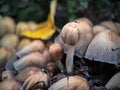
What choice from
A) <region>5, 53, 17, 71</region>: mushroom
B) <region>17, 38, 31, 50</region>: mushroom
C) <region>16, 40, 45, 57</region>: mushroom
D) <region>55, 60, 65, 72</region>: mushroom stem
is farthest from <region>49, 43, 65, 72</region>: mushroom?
<region>17, 38, 31, 50</region>: mushroom

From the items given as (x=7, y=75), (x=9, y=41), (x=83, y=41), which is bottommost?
(x=7, y=75)

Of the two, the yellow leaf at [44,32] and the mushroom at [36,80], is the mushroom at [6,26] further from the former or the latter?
the mushroom at [36,80]

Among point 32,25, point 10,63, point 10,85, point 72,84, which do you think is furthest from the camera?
point 32,25

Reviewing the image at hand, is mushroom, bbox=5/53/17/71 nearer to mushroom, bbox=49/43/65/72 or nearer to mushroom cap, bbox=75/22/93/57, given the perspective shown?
mushroom, bbox=49/43/65/72

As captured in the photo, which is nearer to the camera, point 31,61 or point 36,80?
point 36,80

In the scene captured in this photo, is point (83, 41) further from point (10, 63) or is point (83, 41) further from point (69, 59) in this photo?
point (10, 63)

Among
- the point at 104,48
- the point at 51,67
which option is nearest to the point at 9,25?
the point at 51,67
